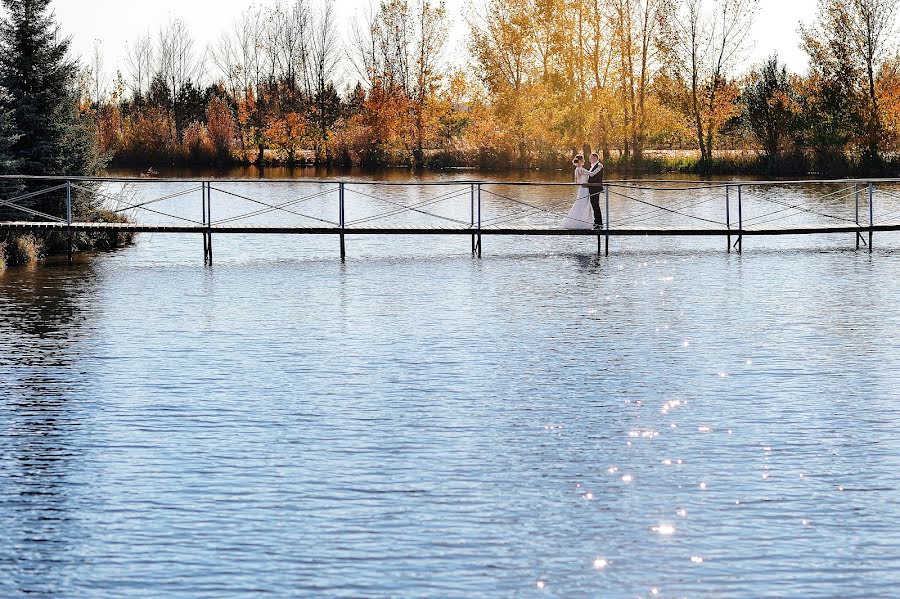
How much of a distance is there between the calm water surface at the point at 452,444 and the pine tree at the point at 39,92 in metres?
8.94

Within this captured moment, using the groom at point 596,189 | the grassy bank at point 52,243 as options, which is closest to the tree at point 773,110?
the groom at point 596,189

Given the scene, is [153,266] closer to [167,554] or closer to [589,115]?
[167,554]

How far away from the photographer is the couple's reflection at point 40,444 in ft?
26.7

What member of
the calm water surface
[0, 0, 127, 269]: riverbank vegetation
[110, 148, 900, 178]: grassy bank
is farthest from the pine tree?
[110, 148, 900, 178]: grassy bank

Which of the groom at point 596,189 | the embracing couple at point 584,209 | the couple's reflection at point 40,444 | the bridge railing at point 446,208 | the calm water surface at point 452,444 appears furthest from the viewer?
the groom at point 596,189

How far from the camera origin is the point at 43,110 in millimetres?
28656

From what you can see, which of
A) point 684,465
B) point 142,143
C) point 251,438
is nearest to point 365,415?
point 251,438

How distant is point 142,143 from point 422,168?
14.5 m

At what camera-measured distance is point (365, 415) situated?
11.7 meters

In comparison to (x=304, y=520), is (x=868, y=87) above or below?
above

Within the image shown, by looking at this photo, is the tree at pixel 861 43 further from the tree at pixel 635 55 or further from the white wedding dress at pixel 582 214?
the white wedding dress at pixel 582 214

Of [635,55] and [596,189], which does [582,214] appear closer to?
[596,189]

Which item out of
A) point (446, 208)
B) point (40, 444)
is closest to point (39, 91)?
point (446, 208)

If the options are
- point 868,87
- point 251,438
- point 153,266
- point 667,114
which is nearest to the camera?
point 251,438
